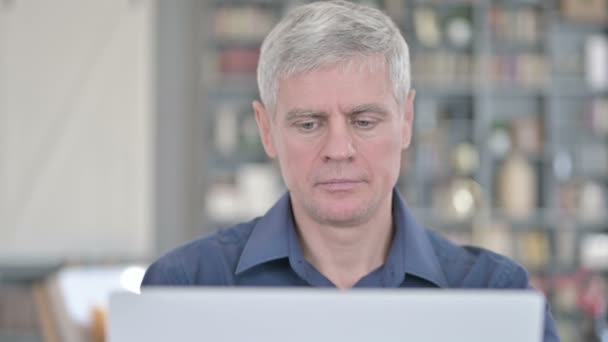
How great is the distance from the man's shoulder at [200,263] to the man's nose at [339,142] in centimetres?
28

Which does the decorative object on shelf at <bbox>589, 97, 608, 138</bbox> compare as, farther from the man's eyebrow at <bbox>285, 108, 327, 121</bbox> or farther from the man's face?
the man's eyebrow at <bbox>285, 108, 327, 121</bbox>

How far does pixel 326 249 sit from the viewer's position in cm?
174

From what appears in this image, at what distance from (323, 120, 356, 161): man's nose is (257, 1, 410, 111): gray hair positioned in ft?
0.33

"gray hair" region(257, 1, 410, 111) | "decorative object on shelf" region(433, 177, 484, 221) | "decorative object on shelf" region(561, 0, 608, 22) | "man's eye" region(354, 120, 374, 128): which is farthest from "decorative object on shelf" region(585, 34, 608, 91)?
"man's eye" region(354, 120, 374, 128)

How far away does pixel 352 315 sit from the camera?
1.02 m

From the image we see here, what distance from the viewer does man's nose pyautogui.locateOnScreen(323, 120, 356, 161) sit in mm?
1557

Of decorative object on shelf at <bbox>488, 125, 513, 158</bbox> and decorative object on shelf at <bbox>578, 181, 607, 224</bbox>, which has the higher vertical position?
decorative object on shelf at <bbox>488, 125, 513, 158</bbox>

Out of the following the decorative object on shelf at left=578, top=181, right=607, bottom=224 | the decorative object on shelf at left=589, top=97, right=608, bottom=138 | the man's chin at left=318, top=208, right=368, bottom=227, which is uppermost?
the man's chin at left=318, top=208, right=368, bottom=227

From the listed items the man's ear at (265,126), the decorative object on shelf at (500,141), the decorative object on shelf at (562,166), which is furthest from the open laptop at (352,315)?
the decorative object on shelf at (562,166)

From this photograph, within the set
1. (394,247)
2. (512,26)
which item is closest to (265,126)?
(394,247)

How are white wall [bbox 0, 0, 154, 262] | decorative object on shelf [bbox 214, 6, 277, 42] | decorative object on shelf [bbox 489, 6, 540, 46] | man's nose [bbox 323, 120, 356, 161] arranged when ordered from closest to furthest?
man's nose [bbox 323, 120, 356, 161]
white wall [bbox 0, 0, 154, 262]
decorative object on shelf [bbox 214, 6, 277, 42]
decorative object on shelf [bbox 489, 6, 540, 46]

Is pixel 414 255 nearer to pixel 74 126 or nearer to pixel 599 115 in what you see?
pixel 74 126

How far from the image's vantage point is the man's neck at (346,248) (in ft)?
5.63

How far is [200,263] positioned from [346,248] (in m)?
0.25
